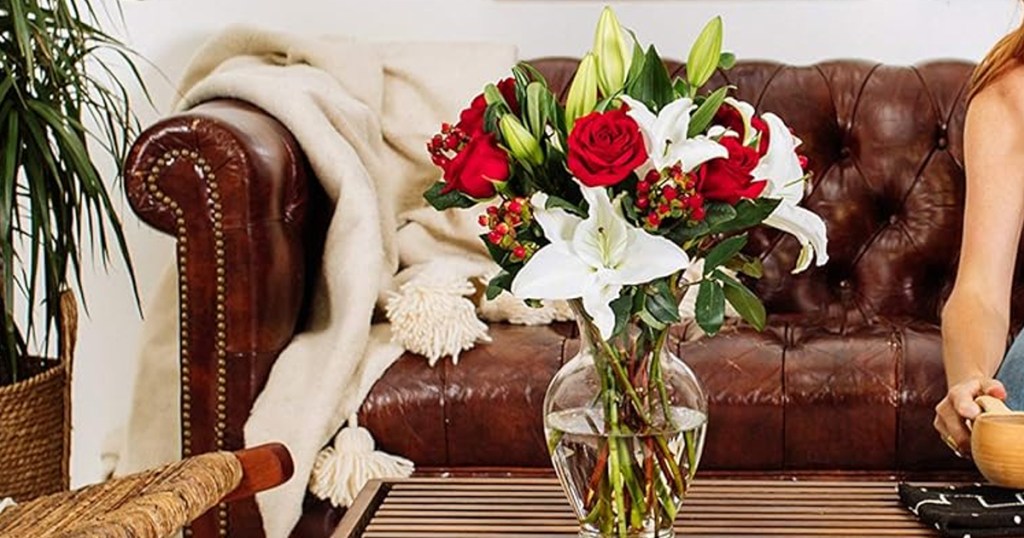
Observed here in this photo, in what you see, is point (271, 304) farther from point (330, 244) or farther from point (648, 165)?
point (648, 165)

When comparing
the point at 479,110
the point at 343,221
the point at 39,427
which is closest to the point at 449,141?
the point at 479,110

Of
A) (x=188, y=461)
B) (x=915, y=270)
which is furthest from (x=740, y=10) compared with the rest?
(x=188, y=461)

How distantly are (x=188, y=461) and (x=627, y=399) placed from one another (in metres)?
0.50

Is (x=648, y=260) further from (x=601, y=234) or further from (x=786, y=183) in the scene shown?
(x=786, y=183)

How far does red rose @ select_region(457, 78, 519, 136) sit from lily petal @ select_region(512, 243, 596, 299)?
14 centimetres

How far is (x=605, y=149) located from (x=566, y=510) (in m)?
0.49

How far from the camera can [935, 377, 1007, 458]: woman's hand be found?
146 cm

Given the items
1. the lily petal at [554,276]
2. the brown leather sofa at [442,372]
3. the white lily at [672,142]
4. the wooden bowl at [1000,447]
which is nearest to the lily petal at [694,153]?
the white lily at [672,142]

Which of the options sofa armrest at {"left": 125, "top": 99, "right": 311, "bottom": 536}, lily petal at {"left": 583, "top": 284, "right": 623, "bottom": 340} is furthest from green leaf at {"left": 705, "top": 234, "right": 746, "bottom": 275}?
sofa armrest at {"left": 125, "top": 99, "right": 311, "bottom": 536}

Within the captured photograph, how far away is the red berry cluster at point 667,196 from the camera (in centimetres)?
114

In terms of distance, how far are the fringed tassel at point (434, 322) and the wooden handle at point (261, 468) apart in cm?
64

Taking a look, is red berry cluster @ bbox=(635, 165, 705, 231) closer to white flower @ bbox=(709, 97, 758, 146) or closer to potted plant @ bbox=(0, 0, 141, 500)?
white flower @ bbox=(709, 97, 758, 146)

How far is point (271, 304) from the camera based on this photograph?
85.6 inches

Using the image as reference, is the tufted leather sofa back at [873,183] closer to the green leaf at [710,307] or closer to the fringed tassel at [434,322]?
the fringed tassel at [434,322]
